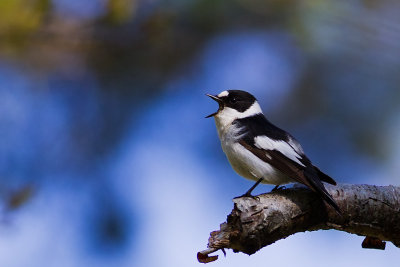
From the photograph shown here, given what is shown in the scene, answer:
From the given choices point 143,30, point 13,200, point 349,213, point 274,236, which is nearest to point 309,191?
point 349,213

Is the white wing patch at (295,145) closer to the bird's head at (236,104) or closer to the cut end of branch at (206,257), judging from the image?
the bird's head at (236,104)

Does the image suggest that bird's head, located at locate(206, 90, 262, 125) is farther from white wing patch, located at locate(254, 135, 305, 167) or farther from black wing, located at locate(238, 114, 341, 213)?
white wing patch, located at locate(254, 135, 305, 167)

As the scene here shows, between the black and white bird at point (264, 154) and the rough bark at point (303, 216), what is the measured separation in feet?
0.46

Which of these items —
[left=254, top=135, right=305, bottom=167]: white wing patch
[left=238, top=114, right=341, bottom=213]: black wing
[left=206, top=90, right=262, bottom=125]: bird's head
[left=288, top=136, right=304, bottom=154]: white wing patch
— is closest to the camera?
[left=238, top=114, right=341, bottom=213]: black wing

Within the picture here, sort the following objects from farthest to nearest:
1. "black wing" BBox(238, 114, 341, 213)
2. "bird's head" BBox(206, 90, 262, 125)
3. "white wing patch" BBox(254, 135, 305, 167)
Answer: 1. "bird's head" BBox(206, 90, 262, 125)
2. "white wing patch" BBox(254, 135, 305, 167)
3. "black wing" BBox(238, 114, 341, 213)

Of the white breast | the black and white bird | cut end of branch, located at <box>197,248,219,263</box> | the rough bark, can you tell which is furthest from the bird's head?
cut end of branch, located at <box>197,248,219,263</box>

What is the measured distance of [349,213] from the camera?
10.2 ft

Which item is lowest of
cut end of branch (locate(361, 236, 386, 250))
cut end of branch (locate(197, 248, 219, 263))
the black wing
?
cut end of branch (locate(361, 236, 386, 250))

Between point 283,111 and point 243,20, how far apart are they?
2.94 feet

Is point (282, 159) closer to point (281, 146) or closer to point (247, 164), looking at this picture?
point (281, 146)

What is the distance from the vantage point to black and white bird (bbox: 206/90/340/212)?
11.1 feet

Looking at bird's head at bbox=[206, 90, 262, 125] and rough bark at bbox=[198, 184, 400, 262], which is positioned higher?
bird's head at bbox=[206, 90, 262, 125]

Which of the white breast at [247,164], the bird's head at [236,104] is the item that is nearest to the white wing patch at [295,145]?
the white breast at [247,164]

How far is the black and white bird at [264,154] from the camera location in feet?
11.1
